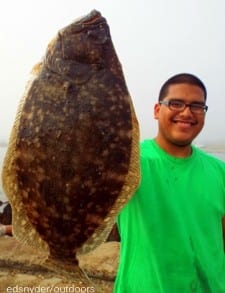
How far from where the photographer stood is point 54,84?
2.31m

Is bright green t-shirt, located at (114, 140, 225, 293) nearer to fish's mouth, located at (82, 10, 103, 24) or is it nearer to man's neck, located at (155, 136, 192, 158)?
man's neck, located at (155, 136, 192, 158)

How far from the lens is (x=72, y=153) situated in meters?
2.20

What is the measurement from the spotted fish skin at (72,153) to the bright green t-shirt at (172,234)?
513mm

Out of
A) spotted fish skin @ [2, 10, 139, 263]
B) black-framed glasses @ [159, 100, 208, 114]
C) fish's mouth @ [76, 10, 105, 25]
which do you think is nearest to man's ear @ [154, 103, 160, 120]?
black-framed glasses @ [159, 100, 208, 114]

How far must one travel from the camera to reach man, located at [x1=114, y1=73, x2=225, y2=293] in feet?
8.98

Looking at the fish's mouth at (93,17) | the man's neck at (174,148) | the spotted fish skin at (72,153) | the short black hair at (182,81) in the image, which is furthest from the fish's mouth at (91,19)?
the man's neck at (174,148)

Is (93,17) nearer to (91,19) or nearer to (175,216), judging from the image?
(91,19)

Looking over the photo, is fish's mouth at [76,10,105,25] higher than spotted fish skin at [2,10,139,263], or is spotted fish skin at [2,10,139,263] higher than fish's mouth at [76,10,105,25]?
fish's mouth at [76,10,105,25]

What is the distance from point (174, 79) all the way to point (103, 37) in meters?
0.78

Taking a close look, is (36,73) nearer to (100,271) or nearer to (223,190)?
(223,190)

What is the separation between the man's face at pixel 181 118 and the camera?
9.23 feet

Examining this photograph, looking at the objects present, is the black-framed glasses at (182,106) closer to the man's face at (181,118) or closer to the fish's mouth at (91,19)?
the man's face at (181,118)

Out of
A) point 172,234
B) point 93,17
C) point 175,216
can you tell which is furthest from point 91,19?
point 172,234

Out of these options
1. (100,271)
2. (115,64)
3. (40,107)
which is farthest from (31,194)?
(100,271)
